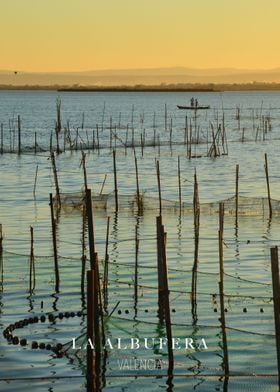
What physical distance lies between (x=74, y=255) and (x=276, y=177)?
21337 millimetres

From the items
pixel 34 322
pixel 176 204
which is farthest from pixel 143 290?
pixel 176 204

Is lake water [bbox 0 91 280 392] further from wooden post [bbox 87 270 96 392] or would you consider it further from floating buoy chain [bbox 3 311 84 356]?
wooden post [bbox 87 270 96 392]

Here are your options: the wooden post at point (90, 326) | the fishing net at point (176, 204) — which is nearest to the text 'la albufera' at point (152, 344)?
the wooden post at point (90, 326)

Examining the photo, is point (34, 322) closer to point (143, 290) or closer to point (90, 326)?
point (143, 290)

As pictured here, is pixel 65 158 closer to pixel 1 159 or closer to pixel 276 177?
pixel 1 159

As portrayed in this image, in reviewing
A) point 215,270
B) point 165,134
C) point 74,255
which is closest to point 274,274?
point 215,270

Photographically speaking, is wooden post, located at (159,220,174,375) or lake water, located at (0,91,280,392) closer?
wooden post, located at (159,220,174,375)

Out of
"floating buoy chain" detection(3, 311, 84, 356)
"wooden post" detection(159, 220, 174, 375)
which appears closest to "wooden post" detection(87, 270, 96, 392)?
"wooden post" detection(159, 220, 174, 375)

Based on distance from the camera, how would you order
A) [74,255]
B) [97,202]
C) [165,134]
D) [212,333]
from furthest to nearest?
[165,134] < [97,202] < [74,255] < [212,333]

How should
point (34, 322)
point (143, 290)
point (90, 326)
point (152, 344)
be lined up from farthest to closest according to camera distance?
point (143, 290), point (34, 322), point (152, 344), point (90, 326)

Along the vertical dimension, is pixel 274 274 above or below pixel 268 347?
above

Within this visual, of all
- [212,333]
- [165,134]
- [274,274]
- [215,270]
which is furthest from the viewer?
[165,134]

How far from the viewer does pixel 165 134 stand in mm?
78375

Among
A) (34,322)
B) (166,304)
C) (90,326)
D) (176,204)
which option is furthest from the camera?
(176,204)
